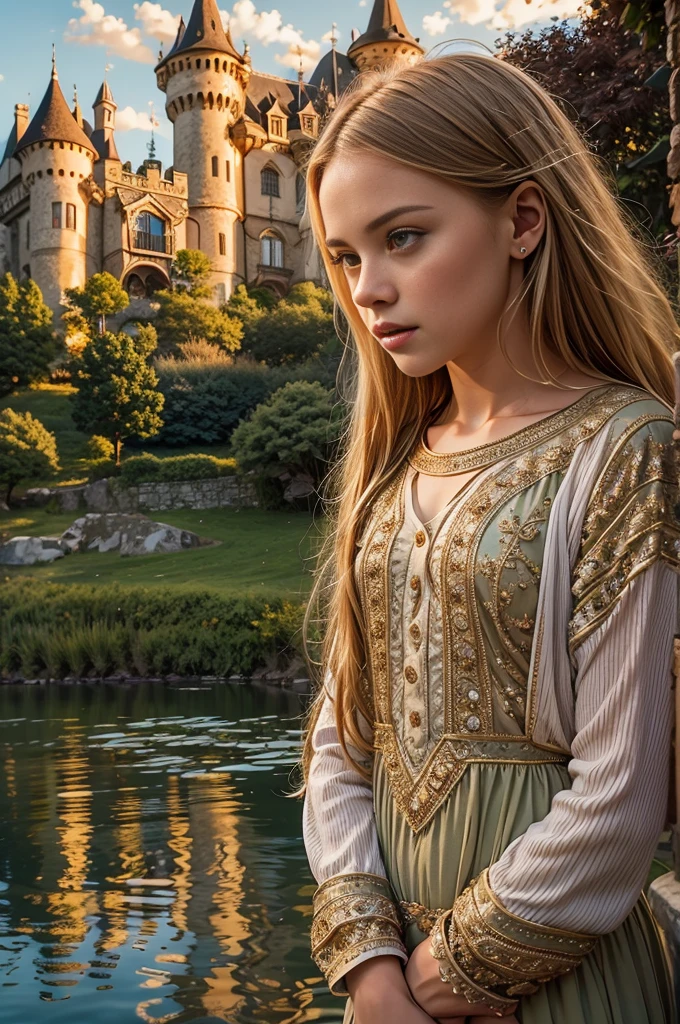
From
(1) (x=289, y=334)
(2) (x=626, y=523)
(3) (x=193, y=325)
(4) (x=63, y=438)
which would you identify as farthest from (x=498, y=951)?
(3) (x=193, y=325)

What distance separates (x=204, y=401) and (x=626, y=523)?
29.1m

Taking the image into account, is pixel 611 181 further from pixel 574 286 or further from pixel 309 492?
pixel 309 492

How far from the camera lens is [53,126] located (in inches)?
1736

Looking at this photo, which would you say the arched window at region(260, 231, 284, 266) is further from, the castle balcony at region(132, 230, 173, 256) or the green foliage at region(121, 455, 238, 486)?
the green foliage at region(121, 455, 238, 486)

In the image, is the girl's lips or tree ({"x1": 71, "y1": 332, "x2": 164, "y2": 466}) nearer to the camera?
the girl's lips

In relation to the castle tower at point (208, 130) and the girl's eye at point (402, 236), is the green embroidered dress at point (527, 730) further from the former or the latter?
the castle tower at point (208, 130)

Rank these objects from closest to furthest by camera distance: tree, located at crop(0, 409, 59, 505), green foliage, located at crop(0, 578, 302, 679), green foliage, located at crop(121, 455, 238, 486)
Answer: green foliage, located at crop(0, 578, 302, 679) < green foliage, located at crop(121, 455, 238, 486) < tree, located at crop(0, 409, 59, 505)

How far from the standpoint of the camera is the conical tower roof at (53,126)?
4397 centimetres

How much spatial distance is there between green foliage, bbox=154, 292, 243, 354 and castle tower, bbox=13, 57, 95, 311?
7483mm

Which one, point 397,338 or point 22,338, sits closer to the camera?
point 397,338

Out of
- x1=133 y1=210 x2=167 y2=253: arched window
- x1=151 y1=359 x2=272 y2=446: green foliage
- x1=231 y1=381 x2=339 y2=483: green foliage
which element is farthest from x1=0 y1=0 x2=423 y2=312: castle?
x1=231 y1=381 x2=339 y2=483: green foliage

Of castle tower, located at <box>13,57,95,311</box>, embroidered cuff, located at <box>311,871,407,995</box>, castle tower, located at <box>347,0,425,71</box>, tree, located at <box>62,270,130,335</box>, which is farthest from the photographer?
castle tower, located at <box>347,0,425,71</box>

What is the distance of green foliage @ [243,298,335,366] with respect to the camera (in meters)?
35.8

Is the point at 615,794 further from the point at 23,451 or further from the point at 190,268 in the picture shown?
the point at 190,268
